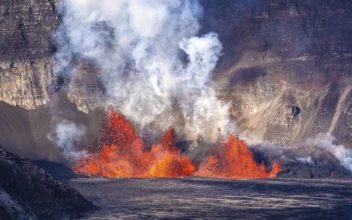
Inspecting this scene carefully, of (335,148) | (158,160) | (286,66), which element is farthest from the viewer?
(286,66)

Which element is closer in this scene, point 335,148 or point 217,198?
point 217,198

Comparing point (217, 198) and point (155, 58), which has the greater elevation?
point (155, 58)

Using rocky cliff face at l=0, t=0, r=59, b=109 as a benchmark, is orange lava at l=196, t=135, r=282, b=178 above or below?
below

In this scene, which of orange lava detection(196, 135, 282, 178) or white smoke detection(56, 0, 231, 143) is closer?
orange lava detection(196, 135, 282, 178)

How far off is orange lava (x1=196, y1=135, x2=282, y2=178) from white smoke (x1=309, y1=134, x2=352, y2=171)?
7.48 metres

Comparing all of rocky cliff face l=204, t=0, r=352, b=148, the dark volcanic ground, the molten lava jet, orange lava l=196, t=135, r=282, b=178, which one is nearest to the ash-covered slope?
the dark volcanic ground

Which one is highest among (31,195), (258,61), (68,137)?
(258,61)

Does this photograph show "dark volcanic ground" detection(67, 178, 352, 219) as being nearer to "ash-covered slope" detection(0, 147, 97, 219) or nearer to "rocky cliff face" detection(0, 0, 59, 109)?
"ash-covered slope" detection(0, 147, 97, 219)

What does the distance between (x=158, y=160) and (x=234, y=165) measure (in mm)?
11178

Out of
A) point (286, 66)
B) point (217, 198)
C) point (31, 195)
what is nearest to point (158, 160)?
point (286, 66)

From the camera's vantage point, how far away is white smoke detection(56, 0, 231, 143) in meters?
98.5

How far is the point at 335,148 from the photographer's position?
277 feet

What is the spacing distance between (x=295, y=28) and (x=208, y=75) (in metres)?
17.7

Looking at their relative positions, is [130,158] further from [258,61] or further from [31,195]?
[31,195]
